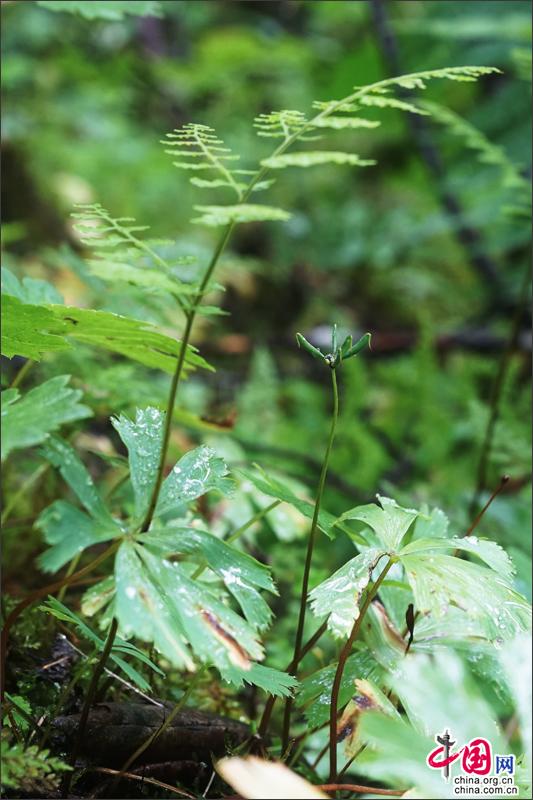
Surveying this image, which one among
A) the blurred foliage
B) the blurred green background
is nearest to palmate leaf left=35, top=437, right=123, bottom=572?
A: the blurred foliage

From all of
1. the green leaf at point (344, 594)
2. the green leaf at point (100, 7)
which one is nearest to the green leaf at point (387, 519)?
the green leaf at point (344, 594)

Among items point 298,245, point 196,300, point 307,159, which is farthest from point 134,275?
point 298,245

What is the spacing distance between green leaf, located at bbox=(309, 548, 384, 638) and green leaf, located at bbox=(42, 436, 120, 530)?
211 mm

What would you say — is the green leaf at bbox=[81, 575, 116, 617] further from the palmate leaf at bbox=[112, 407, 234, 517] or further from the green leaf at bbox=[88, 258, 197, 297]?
the green leaf at bbox=[88, 258, 197, 297]

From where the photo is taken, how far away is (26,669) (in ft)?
3.00

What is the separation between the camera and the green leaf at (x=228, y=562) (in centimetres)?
70

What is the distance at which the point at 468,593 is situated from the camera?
0.69 m

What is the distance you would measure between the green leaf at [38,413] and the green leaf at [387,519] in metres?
0.31

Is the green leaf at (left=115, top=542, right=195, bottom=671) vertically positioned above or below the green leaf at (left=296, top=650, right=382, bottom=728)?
above

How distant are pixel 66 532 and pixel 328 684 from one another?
355mm

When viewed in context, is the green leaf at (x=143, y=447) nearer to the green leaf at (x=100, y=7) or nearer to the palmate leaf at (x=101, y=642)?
the palmate leaf at (x=101, y=642)

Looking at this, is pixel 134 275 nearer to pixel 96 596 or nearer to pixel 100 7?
pixel 96 596

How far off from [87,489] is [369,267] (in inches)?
136

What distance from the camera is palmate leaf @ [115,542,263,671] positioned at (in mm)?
590
